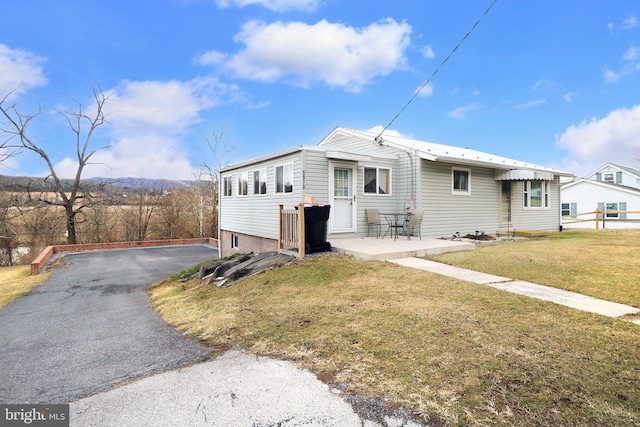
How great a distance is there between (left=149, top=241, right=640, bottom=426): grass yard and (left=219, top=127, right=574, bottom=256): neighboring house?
3992 millimetres

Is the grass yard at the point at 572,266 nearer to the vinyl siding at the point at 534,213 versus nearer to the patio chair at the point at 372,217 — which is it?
the patio chair at the point at 372,217

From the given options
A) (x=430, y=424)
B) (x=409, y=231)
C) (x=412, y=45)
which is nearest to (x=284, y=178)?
(x=409, y=231)

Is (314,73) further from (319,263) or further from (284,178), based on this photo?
(319,263)

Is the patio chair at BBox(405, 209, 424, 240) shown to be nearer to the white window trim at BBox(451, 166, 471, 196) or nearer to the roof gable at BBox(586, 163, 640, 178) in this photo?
the white window trim at BBox(451, 166, 471, 196)

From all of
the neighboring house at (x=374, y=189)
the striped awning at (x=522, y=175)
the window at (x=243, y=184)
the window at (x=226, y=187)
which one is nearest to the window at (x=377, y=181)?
the neighboring house at (x=374, y=189)

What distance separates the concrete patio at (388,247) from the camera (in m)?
7.27

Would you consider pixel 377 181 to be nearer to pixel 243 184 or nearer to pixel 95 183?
pixel 243 184

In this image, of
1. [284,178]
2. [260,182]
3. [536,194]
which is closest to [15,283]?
[260,182]

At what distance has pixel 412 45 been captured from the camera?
1093cm

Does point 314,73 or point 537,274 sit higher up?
point 314,73

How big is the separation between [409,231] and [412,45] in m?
6.32

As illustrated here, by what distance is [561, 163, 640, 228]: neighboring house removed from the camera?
2331 cm

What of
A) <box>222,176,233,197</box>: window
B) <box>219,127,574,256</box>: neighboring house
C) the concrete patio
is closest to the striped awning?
<box>219,127,574,256</box>: neighboring house

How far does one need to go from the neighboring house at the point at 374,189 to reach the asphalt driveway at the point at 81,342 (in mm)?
4394
